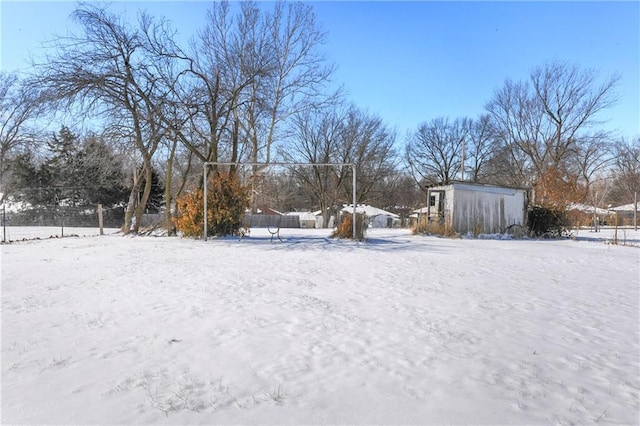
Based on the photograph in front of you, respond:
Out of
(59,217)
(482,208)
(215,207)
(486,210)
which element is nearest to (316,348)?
(215,207)

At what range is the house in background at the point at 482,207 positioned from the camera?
18812 millimetres

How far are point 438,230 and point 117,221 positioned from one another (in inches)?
936

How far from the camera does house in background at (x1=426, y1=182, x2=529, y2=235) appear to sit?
18812 millimetres

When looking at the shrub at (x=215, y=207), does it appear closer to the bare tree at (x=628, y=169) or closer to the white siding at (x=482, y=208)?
the white siding at (x=482, y=208)

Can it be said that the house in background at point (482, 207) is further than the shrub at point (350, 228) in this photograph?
Yes

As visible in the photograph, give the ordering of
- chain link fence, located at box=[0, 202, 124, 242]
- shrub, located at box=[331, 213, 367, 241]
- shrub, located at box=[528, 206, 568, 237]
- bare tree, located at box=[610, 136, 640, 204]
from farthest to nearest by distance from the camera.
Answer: bare tree, located at box=[610, 136, 640, 204]
chain link fence, located at box=[0, 202, 124, 242]
shrub, located at box=[528, 206, 568, 237]
shrub, located at box=[331, 213, 367, 241]

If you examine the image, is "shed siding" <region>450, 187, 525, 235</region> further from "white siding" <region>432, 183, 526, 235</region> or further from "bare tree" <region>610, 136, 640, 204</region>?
"bare tree" <region>610, 136, 640, 204</region>

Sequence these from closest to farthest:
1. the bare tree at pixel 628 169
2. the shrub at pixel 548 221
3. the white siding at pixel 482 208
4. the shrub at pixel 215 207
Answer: the shrub at pixel 215 207, the shrub at pixel 548 221, the white siding at pixel 482 208, the bare tree at pixel 628 169

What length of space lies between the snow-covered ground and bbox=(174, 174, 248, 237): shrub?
7.11 meters

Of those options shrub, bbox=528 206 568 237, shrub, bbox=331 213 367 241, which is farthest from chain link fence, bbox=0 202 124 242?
shrub, bbox=528 206 568 237

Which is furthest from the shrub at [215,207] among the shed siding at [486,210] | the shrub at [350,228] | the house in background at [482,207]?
the shed siding at [486,210]

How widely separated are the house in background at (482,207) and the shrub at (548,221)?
527 millimetres

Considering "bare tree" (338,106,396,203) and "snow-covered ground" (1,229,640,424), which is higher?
"bare tree" (338,106,396,203)

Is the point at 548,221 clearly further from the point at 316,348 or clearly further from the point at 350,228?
the point at 316,348
